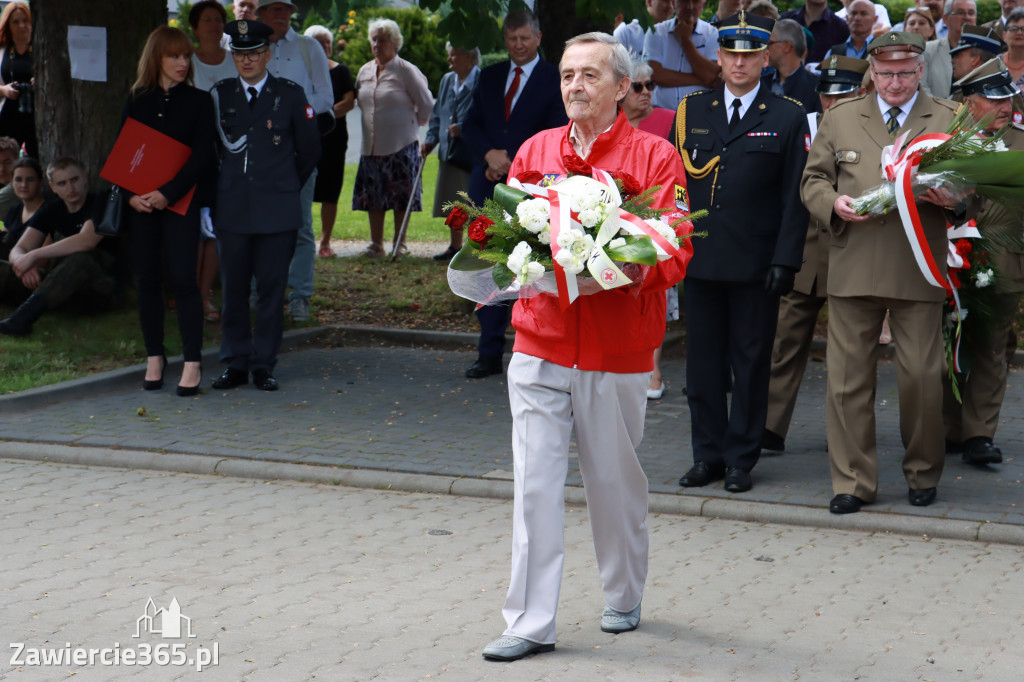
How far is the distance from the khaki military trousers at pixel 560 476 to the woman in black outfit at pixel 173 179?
493 cm

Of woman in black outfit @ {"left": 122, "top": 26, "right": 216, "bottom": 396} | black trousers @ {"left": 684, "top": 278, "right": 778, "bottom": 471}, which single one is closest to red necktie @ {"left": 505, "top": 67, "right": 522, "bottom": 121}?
woman in black outfit @ {"left": 122, "top": 26, "right": 216, "bottom": 396}

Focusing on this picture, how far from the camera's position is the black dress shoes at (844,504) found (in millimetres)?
6566

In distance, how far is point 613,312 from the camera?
15.5 feet

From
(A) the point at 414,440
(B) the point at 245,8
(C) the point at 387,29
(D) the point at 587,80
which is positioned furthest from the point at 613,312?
(C) the point at 387,29

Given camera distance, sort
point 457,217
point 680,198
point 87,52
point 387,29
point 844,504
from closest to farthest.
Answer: point 457,217 < point 680,198 < point 844,504 < point 87,52 < point 387,29

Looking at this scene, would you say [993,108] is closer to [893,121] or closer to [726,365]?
[893,121]

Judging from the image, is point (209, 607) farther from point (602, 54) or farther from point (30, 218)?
point (30, 218)

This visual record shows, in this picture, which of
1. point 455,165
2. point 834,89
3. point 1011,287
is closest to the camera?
point 1011,287

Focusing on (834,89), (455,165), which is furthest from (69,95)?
(834,89)

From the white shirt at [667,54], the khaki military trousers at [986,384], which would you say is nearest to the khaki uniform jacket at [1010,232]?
the khaki military trousers at [986,384]

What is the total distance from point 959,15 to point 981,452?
646 centimetres

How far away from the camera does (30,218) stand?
10.9 meters

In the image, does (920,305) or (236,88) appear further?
(236,88)

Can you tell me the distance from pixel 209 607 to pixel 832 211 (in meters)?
3.49
